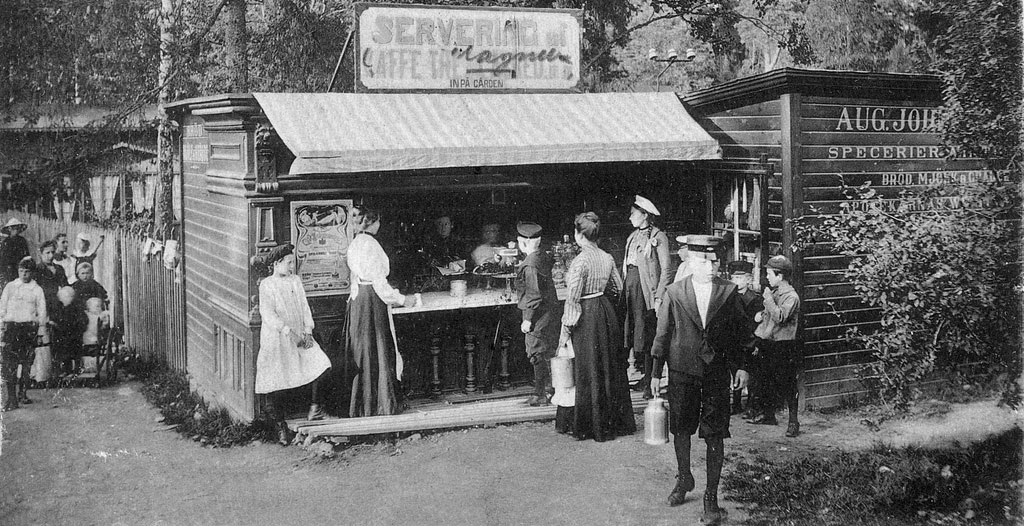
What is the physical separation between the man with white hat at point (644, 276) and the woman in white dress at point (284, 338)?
3140 millimetres

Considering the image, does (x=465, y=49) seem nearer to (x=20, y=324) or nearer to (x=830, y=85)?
(x=830, y=85)

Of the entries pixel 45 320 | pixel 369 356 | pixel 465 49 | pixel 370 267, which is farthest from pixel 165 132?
pixel 369 356

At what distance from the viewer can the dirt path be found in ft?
22.6

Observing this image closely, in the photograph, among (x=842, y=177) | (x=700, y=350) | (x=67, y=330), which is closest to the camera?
(x=700, y=350)

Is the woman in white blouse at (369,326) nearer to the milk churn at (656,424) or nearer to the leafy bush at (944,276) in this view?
the milk churn at (656,424)

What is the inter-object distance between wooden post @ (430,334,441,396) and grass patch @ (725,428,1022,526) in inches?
133

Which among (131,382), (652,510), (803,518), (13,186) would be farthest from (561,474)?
(13,186)

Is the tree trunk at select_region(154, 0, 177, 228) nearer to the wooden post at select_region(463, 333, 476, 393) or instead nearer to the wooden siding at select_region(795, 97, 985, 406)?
the wooden post at select_region(463, 333, 476, 393)

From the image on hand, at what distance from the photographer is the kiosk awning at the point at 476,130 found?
849 centimetres

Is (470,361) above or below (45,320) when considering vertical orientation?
below

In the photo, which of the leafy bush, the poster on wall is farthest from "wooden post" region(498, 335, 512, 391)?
the leafy bush

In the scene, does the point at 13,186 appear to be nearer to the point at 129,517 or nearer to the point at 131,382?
the point at 131,382

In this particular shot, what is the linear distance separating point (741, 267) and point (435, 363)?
11.1 ft

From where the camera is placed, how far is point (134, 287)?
12539mm
